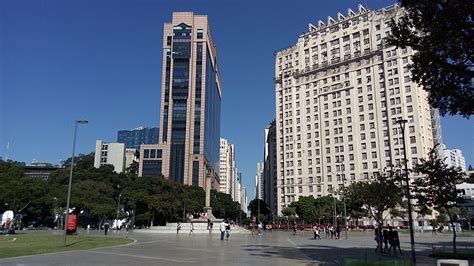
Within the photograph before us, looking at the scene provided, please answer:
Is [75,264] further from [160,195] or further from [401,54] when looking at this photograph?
[401,54]

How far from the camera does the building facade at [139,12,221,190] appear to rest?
146 m

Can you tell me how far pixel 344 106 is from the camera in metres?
109

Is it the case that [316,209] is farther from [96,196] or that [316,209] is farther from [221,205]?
[96,196]

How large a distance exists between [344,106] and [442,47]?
9684 cm

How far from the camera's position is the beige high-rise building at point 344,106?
98.8 meters

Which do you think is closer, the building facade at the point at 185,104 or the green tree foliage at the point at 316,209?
the green tree foliage at the point at 316,209

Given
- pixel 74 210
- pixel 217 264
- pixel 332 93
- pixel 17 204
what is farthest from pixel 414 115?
pixel 217 264

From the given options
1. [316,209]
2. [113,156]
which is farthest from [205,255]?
[113,156]

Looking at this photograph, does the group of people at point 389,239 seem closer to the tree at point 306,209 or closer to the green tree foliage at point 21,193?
the green tree foliage at point 21,193

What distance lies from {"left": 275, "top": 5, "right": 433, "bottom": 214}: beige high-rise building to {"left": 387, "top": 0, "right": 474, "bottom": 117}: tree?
82.3 metres

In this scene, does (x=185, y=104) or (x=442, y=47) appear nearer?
(x=442, y=47)

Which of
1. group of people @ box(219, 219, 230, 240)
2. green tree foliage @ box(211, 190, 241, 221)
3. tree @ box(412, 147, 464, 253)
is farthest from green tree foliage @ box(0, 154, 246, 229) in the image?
tree @ box(412, 147, 464, 253)

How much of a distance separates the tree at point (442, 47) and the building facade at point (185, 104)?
130880 mm

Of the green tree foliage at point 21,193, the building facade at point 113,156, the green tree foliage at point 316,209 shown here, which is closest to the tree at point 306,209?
the green tree foliage at point 316,209
